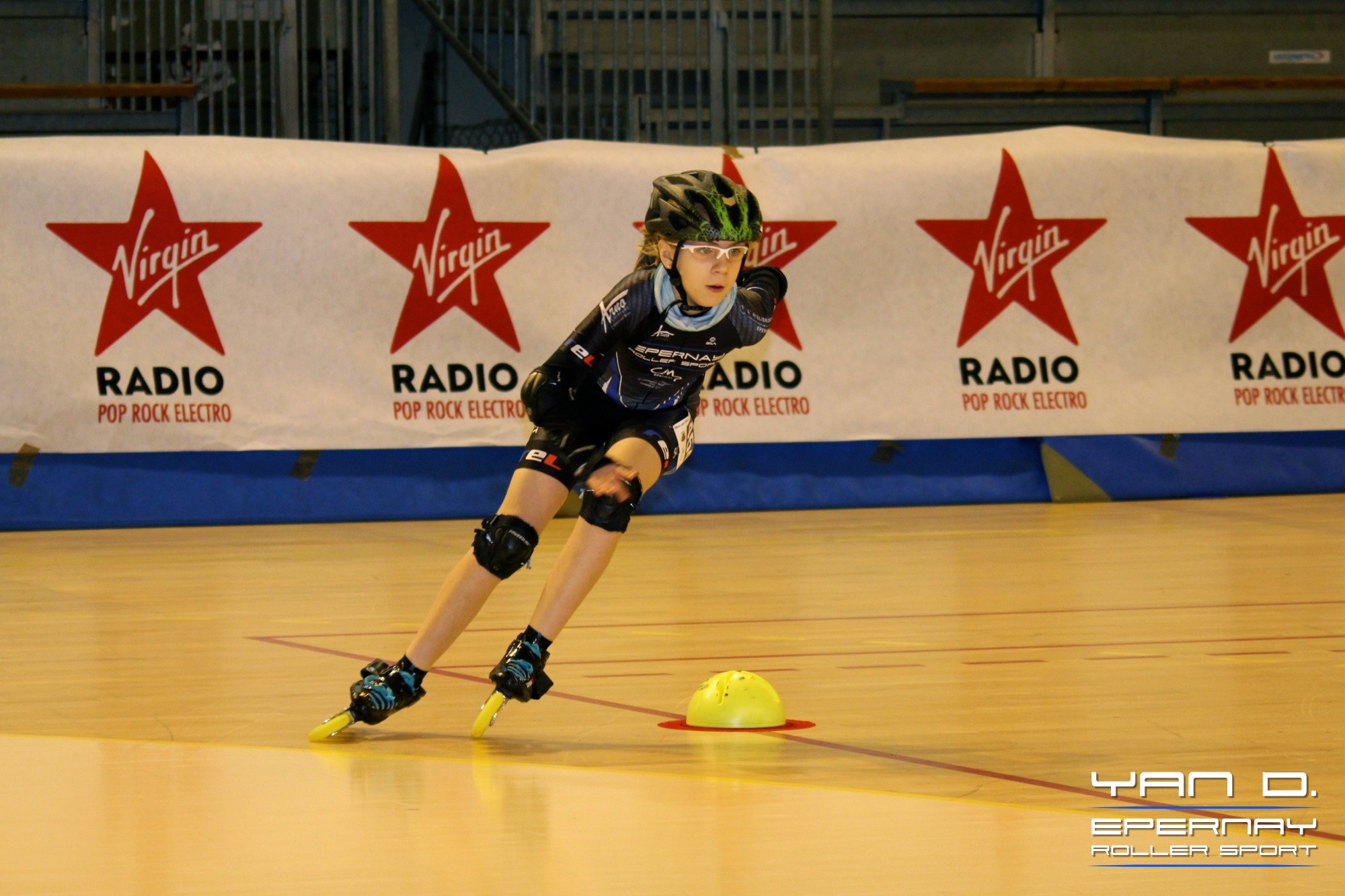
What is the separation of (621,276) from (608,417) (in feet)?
17.5

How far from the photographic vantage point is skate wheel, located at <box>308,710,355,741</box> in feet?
14.1

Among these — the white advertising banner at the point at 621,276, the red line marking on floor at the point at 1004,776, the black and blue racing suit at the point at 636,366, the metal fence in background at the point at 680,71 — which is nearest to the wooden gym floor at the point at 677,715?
the red line marking on floor at the point at 1004,776

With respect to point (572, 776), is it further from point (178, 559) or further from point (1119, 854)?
point (178, 559)

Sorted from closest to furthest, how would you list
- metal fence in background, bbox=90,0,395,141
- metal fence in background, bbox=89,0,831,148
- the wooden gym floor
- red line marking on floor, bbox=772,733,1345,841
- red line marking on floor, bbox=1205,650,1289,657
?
the wooden gym floor → red line marking on floor, bbox=772,733,1345,841 → red line marking on floor, bbox=1205,650,1289,657 → metal fence in background, bbox=90,0,395,141 → metal fence in background, bbox=89,0,831,148

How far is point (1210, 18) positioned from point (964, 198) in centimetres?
525

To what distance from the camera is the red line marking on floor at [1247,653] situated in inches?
216

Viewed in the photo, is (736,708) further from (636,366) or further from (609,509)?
(636,366)

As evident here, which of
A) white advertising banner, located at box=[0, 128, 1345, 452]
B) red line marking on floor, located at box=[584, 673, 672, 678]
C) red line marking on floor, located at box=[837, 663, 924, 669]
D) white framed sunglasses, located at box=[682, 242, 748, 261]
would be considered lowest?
red line marking on floor, located at box=[584, 673, 672, 678]

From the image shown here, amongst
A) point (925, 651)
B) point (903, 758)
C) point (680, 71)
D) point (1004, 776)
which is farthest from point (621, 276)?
point (1004, 776)

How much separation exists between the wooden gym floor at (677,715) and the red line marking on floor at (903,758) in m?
0.01

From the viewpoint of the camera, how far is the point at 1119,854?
3.11 metres

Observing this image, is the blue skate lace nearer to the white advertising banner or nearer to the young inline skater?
the young inline skater

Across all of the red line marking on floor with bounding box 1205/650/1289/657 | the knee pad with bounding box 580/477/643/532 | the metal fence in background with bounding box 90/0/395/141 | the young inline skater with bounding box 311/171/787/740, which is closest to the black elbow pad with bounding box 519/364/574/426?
the young inline skater with bounding box 311/171/787/740

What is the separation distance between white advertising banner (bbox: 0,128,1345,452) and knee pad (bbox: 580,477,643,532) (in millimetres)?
5313
